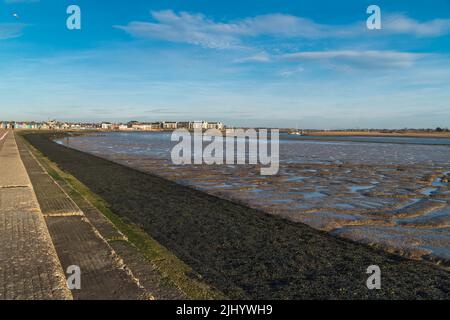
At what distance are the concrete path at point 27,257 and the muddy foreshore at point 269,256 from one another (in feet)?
6.81

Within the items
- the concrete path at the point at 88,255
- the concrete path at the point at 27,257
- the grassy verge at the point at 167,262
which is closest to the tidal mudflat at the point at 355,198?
the grassy verge at the point at 167,262

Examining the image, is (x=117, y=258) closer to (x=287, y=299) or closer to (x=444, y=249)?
(x=287, y=299)

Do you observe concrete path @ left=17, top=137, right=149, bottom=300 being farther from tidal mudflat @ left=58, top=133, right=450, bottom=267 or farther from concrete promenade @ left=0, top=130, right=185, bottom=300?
tidal mudflat @ left=58, top=133, right=450, bottom=267

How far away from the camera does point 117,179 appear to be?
1598cm

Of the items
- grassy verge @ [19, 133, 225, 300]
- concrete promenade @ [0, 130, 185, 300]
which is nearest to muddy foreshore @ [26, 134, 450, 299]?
grassy verge @ [19, 133, 225, 300]

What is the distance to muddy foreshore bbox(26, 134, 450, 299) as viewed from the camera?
16.6 ft

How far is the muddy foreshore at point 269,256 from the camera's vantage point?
5.06 metres

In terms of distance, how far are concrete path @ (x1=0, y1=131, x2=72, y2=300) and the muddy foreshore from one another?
6.81 ft

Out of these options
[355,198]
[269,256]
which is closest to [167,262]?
[269,256]

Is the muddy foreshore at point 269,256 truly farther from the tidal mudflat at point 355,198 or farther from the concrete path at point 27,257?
the concrete path at point 27,257

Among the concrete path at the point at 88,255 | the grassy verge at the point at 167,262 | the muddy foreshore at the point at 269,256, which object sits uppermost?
the concrete path at the point at 88,255
